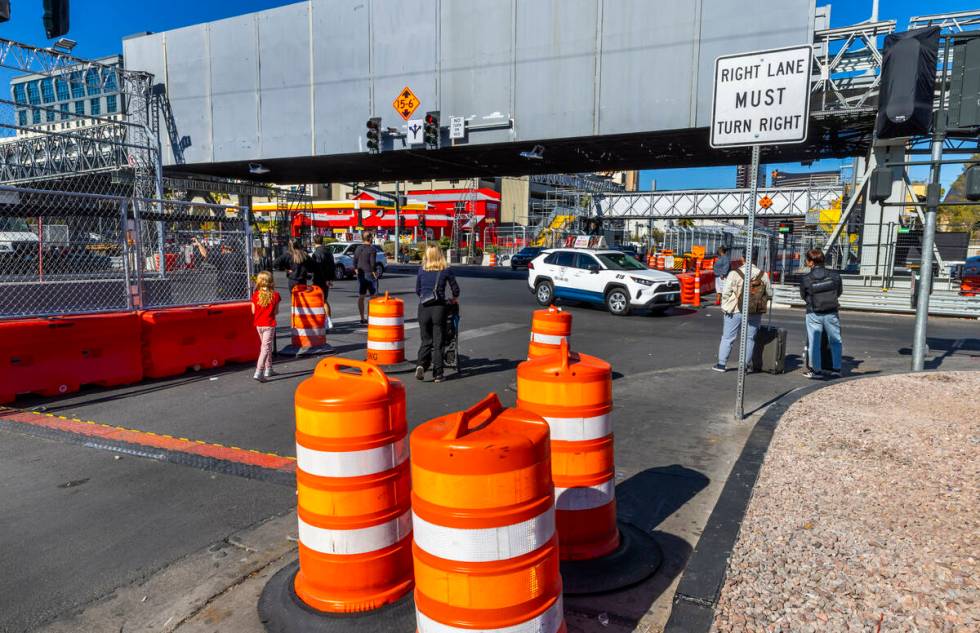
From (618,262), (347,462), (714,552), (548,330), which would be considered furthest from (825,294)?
(618,262)

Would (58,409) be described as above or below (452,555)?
below

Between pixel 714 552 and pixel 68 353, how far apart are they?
7.45m

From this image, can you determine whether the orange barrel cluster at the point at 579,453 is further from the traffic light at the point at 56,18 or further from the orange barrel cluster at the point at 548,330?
the traffic light at the point at 56,18

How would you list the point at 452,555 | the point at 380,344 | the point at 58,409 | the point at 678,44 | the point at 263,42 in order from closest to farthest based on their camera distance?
the point at 452,555, the point at 58,409, the point at 380,344, the point at 678,44, the point at 263,42

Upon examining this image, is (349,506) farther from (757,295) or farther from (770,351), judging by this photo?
(770,351)

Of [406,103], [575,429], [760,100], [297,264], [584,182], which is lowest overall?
[575,429]

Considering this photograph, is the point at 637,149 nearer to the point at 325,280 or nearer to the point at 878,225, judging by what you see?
the point at 878,225

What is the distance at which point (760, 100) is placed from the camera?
226 inches

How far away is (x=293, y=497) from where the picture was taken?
4.48 m

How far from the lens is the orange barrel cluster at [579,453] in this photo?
346 centimetres

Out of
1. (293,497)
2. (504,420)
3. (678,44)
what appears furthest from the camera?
(678,44)

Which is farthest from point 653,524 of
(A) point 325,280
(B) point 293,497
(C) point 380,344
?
(A) point 325,280

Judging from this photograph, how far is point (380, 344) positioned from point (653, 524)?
18.7 feet

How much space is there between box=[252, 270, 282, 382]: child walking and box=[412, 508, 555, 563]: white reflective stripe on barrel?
6.27 metres
